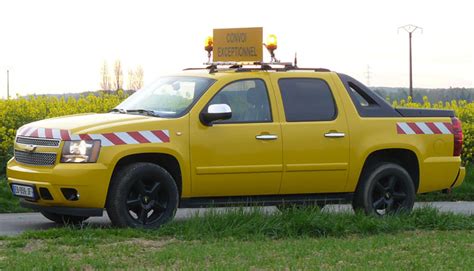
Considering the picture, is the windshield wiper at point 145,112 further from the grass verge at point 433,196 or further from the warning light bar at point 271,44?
the grass verge at point 433,196

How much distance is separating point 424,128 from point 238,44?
236 centimetres

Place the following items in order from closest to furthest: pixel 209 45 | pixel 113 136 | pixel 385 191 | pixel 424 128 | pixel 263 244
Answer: pixel 263 244, pixel 113 136, pixel 385 191, pixel 424 128, pixel 209 45

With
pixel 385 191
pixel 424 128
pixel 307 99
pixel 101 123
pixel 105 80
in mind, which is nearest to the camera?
pixel 101 123

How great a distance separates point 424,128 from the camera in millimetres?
11812

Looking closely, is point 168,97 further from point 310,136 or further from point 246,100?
point 310,136

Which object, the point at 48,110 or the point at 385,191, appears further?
the point at 48,110

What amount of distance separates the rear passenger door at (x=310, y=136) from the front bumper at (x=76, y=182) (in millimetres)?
2076

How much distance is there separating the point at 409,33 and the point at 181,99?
1655 inches

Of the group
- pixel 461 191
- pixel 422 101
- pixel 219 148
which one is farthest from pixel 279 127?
pixel 422 101

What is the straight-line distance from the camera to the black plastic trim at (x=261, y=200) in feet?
35.3

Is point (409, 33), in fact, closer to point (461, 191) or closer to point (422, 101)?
point (422, 101)

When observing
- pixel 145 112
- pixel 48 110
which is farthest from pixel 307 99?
pixel 48 110

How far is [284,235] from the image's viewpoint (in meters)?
9.93

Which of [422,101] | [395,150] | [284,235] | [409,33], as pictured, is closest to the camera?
[284,235]
